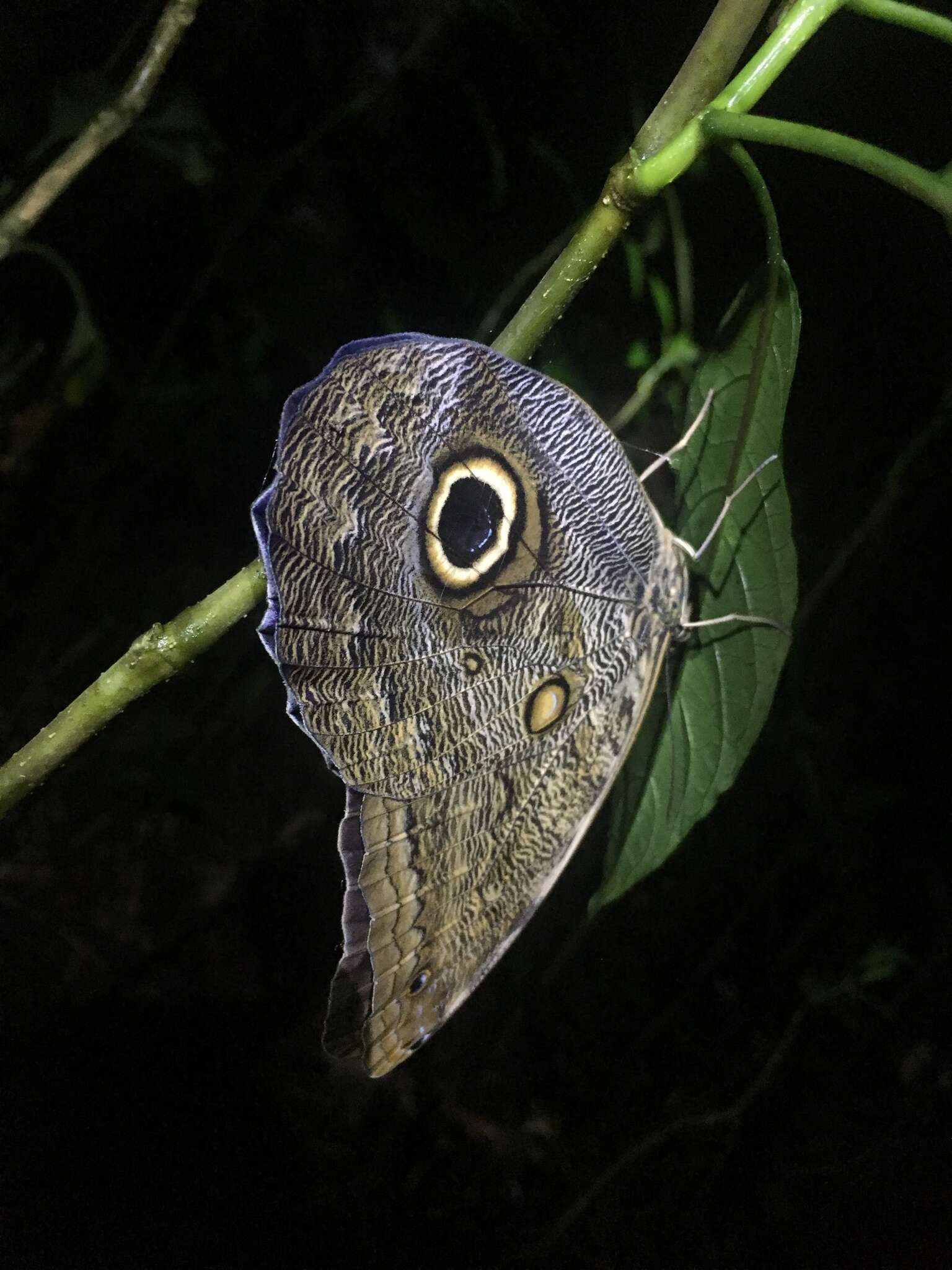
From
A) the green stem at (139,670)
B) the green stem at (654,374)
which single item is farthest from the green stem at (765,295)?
the green stem at (139,670)

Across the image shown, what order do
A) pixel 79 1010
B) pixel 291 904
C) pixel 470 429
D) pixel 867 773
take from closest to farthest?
pixel 470 429
pixel 79 1010
pixel 291 904
pixel 867 773

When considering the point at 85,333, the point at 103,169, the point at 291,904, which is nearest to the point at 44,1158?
the point at 291,904

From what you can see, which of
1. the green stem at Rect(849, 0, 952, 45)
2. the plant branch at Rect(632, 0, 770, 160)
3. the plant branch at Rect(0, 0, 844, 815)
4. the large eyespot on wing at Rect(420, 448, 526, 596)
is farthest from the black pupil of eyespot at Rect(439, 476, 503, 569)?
the green stem at Rect(849, 0, 952, 45)

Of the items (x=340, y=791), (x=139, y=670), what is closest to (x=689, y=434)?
(x=139, y=670)

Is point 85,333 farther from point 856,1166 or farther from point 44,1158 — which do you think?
point 856,1166

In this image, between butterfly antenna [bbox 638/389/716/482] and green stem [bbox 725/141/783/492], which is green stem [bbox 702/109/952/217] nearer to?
green stem [bbox 725/141/783/492]

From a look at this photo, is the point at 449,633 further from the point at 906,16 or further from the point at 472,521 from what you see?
the point at 906,16

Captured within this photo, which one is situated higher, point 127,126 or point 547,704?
point 127,126
